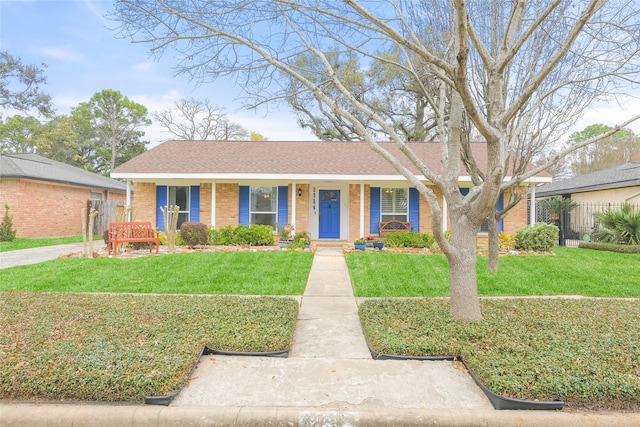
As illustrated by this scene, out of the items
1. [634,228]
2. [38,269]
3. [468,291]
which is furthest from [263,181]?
[634,228]

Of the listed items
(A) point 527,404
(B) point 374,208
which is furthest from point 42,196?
(A) point 527,404

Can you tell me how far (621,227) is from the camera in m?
12.3

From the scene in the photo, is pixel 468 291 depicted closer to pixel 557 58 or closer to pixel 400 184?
pixel 557 58

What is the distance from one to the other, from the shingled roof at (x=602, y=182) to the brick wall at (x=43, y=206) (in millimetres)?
25755

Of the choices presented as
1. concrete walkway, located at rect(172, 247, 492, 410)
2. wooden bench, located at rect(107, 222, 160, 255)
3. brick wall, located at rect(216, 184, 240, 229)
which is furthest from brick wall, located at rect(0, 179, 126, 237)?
concrete walkway, located at rect(172, 247, 492, 410)

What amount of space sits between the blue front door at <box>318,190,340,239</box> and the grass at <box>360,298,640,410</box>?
8.49 meters

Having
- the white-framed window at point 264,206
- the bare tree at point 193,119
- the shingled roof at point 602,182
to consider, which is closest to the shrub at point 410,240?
the white-framed window at point 264,206

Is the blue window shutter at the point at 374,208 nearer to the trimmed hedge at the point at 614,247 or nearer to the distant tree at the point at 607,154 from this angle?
the trimmed hedge at the point at 614,247

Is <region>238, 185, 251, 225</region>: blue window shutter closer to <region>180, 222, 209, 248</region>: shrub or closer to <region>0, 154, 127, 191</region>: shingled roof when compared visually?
<region>180, 222, 209, 248</region>: shrub

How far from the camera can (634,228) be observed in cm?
1207

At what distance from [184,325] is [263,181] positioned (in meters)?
9.87

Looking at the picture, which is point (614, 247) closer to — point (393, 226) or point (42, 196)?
point (393, 226)

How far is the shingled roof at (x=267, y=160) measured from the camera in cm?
1312

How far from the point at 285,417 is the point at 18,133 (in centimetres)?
4436
